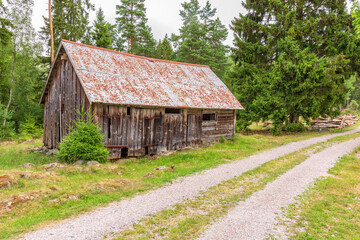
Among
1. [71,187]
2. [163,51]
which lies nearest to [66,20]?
[163,51]

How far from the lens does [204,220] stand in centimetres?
544

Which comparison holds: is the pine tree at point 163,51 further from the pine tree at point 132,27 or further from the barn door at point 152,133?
the barn door at point 152,133

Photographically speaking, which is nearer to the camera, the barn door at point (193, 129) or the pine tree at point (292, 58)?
the barn door at point (193, 129)

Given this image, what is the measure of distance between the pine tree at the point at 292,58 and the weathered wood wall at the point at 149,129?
820cm

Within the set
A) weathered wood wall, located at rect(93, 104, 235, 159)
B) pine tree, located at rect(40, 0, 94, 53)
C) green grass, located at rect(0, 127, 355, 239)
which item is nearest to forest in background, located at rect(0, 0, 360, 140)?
pine tree, located at rect(40, 0, 94, 53)

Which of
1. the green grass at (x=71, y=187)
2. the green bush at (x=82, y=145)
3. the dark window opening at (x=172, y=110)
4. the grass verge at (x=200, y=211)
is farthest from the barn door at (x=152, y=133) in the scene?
the grass verge at (x=200, y=211)

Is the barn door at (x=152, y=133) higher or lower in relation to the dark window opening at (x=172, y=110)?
lower

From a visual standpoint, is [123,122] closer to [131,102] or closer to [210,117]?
[131,102]

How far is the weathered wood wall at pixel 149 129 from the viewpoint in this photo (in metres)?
12.1

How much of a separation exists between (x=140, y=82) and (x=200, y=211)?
10.6 metres

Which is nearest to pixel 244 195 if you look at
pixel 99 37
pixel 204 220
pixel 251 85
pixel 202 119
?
pixel 204 220

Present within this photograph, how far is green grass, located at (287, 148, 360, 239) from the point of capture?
16.4 feet

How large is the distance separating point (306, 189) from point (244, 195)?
2.69 meters

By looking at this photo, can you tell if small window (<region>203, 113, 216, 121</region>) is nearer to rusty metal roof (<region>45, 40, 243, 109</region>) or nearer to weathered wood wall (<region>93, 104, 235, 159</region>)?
weathered wood wall (<region>93, 104, 235, 159</region>)
